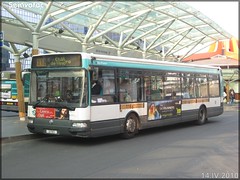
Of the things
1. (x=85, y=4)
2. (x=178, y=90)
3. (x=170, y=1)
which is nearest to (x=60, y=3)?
(x=85, y=4)

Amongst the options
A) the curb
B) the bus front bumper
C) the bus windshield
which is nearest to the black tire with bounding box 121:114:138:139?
the bus front bumper

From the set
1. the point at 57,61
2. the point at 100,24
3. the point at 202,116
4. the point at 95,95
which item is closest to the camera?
the point at 95,95

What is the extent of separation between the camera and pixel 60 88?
10031 millimetres

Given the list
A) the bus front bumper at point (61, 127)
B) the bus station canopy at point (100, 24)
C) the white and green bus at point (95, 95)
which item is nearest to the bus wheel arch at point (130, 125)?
the white and green bus at point (95, 95)

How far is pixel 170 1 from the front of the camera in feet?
62.4

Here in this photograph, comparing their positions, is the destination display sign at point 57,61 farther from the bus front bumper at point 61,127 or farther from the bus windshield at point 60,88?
the bus front bumper at point 61,127

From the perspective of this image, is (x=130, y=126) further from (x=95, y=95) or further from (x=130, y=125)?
(x=95, y=95)

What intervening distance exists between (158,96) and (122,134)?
252 centimetres

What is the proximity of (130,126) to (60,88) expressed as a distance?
2.76 metres

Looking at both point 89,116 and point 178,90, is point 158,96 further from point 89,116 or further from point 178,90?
point 89,116

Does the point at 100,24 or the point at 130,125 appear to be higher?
the point at 100,24

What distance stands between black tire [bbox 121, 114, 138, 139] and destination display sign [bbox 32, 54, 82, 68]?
2.68 metres

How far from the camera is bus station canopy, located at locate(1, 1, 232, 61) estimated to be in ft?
50.1

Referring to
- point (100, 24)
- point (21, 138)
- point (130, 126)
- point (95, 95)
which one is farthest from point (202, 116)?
point (100, 24)
